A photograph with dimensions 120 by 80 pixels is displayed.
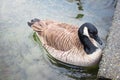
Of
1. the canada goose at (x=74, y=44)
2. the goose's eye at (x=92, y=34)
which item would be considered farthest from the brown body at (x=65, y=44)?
the goose's eye at (x=92, y=34)

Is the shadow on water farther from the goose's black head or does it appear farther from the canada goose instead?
the goose's black head

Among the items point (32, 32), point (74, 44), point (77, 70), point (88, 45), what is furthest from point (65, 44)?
point (32, 32)

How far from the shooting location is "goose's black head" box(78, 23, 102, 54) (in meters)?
6.57

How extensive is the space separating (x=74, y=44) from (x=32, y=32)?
1.41 m

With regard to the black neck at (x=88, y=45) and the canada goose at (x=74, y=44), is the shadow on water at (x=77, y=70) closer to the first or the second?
the canada goose at (x=74, y=44)

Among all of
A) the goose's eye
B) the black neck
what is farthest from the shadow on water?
the goose's eye

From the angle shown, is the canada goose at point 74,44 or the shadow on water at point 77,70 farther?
the canada goose at point 74,44

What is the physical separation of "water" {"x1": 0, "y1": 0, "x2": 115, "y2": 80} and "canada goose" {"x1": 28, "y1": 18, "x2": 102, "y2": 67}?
18 cm

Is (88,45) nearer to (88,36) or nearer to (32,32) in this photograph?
(88,36)

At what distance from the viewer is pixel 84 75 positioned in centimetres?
643

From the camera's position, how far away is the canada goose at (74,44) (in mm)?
6570

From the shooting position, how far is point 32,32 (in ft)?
25.5

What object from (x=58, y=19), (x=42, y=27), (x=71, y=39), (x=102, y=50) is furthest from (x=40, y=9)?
(x=102, y=50)

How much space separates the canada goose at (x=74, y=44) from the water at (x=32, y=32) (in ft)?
0.58
